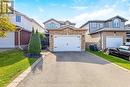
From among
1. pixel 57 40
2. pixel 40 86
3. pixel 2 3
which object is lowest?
pixel 40 86

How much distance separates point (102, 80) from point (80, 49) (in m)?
19.6

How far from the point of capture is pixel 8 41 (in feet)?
95.0

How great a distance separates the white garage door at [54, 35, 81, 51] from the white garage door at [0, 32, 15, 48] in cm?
568

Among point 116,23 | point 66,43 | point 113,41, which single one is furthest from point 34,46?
point 116,23

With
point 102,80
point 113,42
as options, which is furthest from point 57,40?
point 102,80

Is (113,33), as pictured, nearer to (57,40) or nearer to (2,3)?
(57,40)

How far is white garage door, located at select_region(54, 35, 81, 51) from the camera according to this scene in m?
29.6

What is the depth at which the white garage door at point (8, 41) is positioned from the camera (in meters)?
28.9

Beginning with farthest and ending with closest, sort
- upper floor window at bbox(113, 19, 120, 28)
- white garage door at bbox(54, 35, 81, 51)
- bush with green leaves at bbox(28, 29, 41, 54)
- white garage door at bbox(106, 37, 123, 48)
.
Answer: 1. upper floor window at bbox(113, 19, 120, 28)
2. white garage door at bbox(106, 37, 123, 48)
3. white garage door at bbox(54, 35, 81, 51)
4. bush with green leaves at bbox(28, 29, 41, 54)

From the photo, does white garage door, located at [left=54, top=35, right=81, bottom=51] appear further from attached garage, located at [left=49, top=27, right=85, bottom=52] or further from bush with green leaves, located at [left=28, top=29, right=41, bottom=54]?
bush with green leaves, located at [left=28, top=29, right=41, bottom=54]

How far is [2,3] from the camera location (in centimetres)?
2102

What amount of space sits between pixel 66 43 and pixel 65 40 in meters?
0.44

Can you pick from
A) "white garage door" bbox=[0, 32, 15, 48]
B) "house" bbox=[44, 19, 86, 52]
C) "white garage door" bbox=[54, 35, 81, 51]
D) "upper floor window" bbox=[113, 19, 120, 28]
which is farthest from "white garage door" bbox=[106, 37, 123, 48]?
"upper floor window" bbox=[113, 19, 120, 28]

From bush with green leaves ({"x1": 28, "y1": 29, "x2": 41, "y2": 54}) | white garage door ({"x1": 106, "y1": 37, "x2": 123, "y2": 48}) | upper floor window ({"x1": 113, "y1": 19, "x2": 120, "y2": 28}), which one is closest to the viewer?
bush with green leaves ({"x1": 28, "y1": 29, "x2": 41, "y2": 54})
